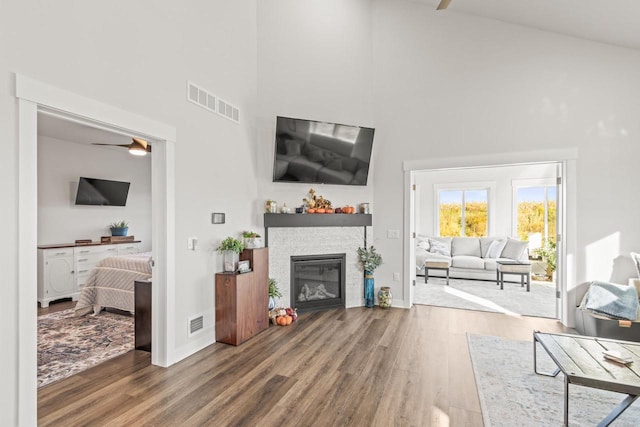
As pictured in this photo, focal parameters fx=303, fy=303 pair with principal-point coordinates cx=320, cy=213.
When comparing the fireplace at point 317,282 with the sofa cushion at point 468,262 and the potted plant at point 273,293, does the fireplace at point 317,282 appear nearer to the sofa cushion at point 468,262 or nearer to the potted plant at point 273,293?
the potted plant at point 273,293

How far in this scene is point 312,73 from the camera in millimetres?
4613

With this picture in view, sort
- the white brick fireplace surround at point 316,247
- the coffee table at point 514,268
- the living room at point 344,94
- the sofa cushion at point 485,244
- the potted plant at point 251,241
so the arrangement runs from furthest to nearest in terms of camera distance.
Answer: the sofa cushion at point 485,244
the coffee table at point 514,268
the white brick fireplace surround at point 316,247
the potted plant at point 251,241
the living room at point 344,94

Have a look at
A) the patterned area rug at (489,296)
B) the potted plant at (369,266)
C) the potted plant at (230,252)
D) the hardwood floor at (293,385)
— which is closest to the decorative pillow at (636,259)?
the patterned area rug at (489,296)

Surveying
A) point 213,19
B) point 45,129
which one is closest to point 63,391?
point 213,19

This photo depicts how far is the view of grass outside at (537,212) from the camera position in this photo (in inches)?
285

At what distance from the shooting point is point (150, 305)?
3080 mm

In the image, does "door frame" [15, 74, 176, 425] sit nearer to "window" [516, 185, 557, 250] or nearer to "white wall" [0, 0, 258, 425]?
"white wall" [0, 0, 258, 425]

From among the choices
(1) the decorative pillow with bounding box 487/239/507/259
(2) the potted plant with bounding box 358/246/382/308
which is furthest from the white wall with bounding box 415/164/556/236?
(2) the potted plant with bounding box 358/246/382/308

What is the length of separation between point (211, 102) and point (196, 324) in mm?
2420

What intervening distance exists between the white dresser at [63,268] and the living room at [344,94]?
325 cm

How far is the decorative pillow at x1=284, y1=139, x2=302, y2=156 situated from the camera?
13.5ft

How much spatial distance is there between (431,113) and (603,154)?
85.4 inches

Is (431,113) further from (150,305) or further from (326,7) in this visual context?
(150,305)

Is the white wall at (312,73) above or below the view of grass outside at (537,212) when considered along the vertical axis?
above
